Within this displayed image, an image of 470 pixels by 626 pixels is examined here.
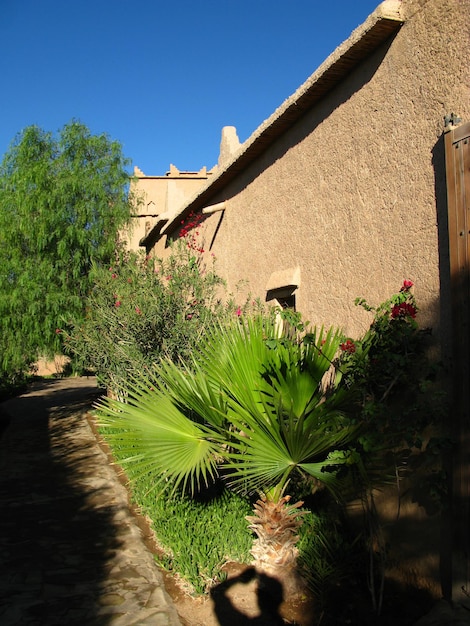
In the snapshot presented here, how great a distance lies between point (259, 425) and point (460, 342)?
1.29 metres

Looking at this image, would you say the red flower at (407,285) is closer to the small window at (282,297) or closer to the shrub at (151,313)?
the small window at (282,297)

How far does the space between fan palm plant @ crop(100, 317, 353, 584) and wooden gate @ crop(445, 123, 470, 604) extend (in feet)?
2.10

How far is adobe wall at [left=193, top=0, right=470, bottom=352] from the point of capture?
3582 millimetres

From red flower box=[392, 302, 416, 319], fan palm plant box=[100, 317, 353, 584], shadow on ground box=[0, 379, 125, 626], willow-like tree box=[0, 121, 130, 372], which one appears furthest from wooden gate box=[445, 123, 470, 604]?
willow-like tree box=[0, 121, 130, 372]

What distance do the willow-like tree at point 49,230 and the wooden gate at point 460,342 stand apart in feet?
24.6

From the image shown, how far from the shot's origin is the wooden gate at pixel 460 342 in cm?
318

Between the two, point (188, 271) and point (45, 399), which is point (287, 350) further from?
point (45, 399)

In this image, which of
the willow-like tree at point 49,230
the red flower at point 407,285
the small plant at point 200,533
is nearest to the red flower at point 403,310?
the red flower at point 407,285

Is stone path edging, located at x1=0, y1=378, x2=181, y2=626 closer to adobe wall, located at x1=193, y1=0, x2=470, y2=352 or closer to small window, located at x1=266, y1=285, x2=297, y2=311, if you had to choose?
adobe wall, located at x1=193, y1=0, x2=470, y2=352

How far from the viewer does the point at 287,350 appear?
3.85 m

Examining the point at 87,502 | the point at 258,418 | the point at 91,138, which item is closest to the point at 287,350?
the point at 258,418

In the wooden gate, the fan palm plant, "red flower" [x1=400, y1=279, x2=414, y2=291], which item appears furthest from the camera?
"red flower" [x1=400, y1=279, x2=414, y2=291]

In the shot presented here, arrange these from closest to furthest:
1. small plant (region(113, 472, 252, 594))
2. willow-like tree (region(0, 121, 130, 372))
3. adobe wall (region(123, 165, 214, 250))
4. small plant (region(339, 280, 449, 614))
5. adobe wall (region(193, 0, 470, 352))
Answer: small plant (region(339, 280, 449, 614))
adobe wall (region(193, 0, 470, 352))
small plant (region(113, 472, 252, 594))
willow-like tree (region(0, 121, 130, 372))
adobe wall (region(123, 165, 214, 250))

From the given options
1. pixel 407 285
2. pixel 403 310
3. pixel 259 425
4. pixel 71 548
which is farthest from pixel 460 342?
pixel 71 548
